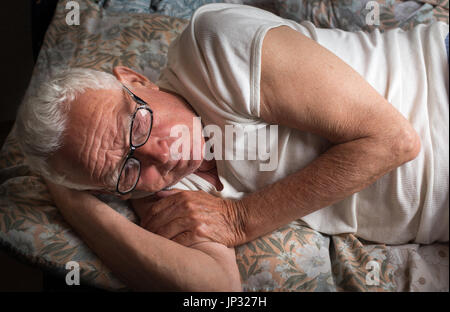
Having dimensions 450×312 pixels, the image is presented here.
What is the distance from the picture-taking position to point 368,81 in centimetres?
93

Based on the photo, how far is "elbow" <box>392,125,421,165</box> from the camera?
0.82 metres

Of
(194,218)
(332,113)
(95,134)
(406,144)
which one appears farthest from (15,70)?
(406,144)

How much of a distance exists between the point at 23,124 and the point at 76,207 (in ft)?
0.82

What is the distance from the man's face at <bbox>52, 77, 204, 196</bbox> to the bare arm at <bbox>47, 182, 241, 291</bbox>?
0.09 metres

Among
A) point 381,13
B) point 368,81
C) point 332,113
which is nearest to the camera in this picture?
point 332,113

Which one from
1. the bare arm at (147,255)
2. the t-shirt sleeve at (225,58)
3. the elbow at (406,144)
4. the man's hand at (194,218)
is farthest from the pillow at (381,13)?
the bare arm at (147,255)

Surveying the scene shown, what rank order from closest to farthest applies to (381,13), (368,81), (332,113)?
(332,113) < (368,81) < (381,13)

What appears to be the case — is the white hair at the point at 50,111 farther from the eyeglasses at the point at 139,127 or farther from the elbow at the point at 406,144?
the elbow at the point at 406,144

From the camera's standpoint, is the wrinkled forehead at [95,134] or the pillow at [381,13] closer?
the wrinkled forehead at [95,134]

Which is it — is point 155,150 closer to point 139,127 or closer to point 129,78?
point 139,127

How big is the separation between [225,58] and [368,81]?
Answer: 370 mm

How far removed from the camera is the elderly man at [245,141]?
820 mm

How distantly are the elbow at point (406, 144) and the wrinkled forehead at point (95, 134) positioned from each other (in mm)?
606

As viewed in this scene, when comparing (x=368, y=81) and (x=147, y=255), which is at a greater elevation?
(x=368, y=81)
